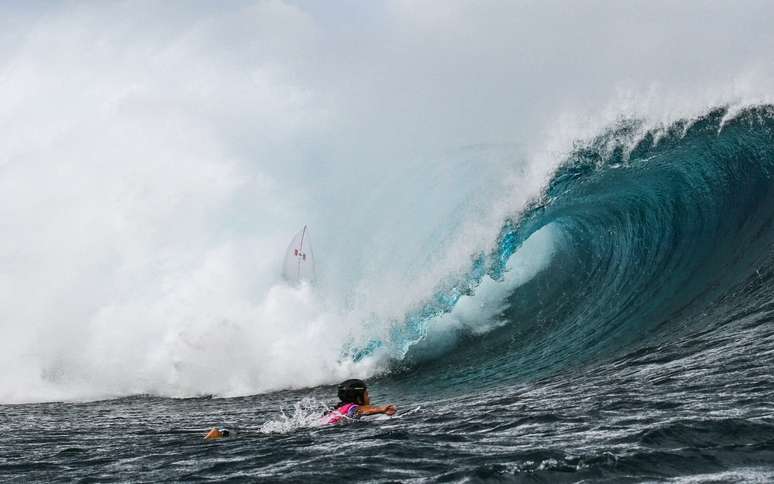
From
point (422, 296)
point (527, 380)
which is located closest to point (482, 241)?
point (422, 296)

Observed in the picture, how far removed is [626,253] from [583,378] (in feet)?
24.6

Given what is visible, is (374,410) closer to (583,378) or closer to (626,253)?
(583,378)

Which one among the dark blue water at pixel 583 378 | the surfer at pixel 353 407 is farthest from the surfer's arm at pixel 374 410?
the dark blue water at pixel 583 378

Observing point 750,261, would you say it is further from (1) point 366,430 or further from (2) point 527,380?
(1) point 366,430

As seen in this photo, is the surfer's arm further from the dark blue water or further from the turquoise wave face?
the turquoise wave face

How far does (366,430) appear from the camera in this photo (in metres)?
10.5

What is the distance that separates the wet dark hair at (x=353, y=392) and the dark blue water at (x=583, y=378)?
2.26 feet

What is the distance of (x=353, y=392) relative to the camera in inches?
472

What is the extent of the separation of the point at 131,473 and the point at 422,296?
37.1 feet

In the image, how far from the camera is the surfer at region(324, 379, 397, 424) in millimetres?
11641

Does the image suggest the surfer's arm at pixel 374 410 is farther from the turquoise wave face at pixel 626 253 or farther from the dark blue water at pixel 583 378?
the turquoise wave face at pixel 626 253

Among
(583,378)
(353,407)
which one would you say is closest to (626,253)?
(583,378)

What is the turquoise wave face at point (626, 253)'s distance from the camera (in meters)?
15.8

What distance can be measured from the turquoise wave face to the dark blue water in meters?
0.05
